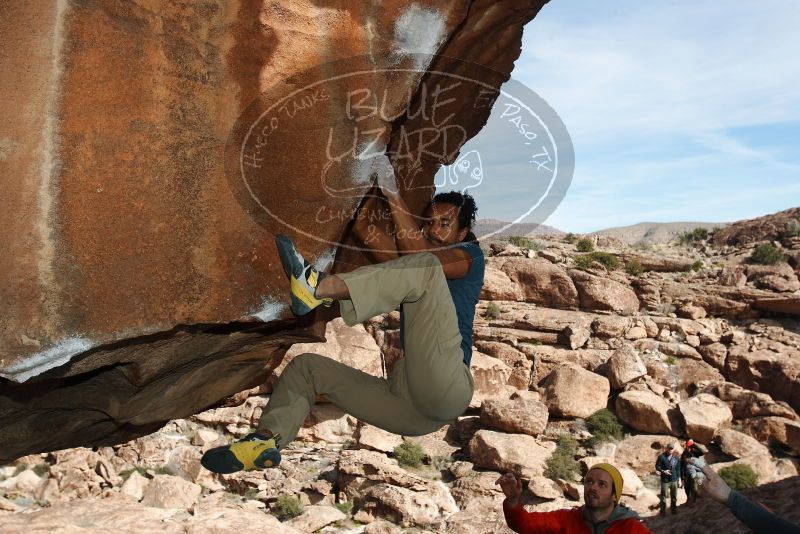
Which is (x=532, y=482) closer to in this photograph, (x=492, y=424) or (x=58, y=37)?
(x=492, y=424)

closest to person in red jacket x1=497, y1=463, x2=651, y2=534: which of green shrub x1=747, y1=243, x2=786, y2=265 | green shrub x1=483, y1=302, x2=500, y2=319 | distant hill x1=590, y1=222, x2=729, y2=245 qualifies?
green shrub x1=483, y1=302, x2=500, y2=319

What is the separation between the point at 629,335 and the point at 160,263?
2531 cm

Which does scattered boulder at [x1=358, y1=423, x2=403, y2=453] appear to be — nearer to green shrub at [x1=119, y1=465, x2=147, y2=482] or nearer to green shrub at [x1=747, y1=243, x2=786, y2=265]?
green shrub at [x1=119, y1=465, x2=147, y2=482]

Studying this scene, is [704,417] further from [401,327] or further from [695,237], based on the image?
[695,237]

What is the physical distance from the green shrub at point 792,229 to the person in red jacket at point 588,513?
36878 millimetres

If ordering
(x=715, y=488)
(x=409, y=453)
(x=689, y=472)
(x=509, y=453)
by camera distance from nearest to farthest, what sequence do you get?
1. (x=715, y=488)
2. (x=689, y=472)
3. (x=509, y=453)
4. (x=409, y=453)

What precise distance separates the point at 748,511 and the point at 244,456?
2653mm

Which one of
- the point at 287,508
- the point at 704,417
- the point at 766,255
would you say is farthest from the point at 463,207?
the point at 766,255

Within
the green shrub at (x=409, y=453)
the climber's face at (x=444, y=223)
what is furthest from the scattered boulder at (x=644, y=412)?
the climber's face at (x=444, y=223)

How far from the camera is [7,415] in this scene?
4766mm

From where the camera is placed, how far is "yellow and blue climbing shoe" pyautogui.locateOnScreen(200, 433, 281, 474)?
3.75 m

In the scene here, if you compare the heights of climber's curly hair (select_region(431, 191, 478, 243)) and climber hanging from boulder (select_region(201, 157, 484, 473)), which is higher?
climber's curly hair (select_region(431, 191, 478, 243))

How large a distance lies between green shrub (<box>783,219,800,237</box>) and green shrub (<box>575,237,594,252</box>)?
1019 centimetres

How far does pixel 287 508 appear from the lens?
62.7 ft
